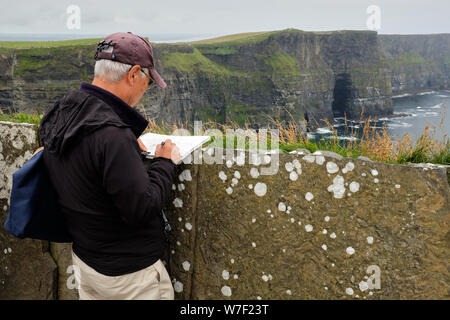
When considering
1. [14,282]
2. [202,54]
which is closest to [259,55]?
[202,54]

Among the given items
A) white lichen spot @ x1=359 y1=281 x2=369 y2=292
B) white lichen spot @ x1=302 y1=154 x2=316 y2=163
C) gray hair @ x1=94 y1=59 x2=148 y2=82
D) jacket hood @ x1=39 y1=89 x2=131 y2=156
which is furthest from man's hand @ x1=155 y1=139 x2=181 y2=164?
white lichen spot @ x1=359 y1=281 x2=369 y2=292

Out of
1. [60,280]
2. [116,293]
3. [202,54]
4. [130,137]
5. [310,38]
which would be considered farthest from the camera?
[310,38]

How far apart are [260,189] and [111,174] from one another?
4.15 feet

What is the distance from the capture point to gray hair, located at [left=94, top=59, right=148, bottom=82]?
7.05ft

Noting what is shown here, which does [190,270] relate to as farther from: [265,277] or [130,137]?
[130,137]

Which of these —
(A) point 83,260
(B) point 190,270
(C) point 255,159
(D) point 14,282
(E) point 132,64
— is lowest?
(D) point 14,282

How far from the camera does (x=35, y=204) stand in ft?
8.11

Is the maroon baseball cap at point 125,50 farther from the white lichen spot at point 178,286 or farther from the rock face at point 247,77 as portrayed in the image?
the rock face at point 247,77

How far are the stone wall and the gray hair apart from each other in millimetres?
1039

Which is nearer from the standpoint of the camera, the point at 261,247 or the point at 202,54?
the point at 261,247

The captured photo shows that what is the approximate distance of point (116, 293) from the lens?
2477 millimetres

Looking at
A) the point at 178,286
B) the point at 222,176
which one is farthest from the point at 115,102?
the point at 178,286

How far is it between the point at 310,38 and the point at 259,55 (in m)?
26.2

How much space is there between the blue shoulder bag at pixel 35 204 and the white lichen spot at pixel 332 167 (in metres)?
1.92
